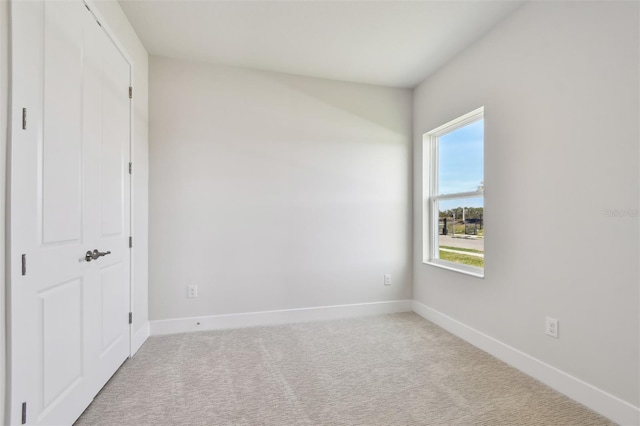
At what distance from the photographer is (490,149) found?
2.53 metres

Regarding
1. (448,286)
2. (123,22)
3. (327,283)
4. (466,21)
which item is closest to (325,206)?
(327,283)

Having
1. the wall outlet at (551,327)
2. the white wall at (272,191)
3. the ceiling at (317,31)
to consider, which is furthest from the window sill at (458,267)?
the ceiling at (317,31)

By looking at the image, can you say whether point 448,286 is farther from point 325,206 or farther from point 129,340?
point 129,340

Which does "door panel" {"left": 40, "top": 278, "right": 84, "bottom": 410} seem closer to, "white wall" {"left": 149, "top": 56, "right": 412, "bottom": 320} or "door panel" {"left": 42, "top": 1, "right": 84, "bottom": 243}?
"door panel" {"left": 42, "top": 1, "right": 84, "bottom": 243}

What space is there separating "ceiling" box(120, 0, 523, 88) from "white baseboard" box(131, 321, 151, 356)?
254 centimetres

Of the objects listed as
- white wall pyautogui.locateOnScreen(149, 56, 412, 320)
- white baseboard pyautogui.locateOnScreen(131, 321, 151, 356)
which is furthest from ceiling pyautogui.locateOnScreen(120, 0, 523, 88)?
white baseboard pyautogui.locateOnScreen(131, 321, 151, 356)

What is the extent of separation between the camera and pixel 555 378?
200 cm

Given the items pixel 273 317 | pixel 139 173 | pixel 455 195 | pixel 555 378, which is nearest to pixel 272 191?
pixel 139 173

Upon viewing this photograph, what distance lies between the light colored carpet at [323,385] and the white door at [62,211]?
38 centimetres

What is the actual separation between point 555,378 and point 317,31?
10.1 feet

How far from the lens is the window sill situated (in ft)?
8.99

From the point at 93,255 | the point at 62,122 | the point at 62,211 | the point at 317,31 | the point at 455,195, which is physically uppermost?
the point at 317,31

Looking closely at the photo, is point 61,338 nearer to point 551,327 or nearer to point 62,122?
point 62,122

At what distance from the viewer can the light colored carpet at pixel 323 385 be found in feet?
5.64
